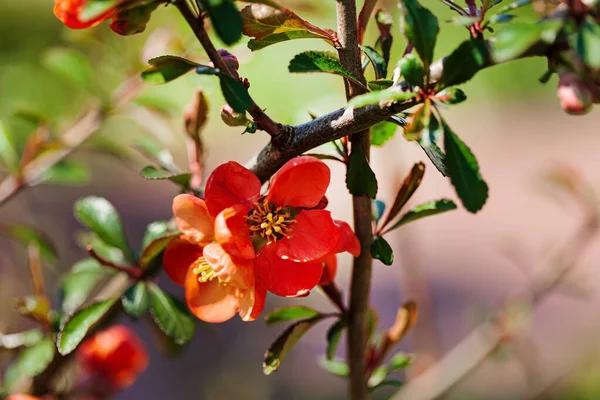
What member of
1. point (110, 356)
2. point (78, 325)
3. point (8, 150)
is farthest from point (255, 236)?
point (8, 150)

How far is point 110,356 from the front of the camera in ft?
3.28

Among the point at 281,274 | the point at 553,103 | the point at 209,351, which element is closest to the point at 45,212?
the point at 209,351

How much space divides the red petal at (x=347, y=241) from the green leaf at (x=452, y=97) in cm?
14

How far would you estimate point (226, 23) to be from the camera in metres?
0.46

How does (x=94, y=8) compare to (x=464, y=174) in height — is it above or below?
above

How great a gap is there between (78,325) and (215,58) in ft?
1.07

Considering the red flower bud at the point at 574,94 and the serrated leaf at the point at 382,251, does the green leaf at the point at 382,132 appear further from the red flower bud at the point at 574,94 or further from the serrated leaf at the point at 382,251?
the red flower bud at the point at 574,94

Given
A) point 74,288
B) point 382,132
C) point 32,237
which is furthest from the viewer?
point 32,237

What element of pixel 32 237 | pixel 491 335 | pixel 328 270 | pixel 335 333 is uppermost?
pixel 328 270

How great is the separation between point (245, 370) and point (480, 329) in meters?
1.16

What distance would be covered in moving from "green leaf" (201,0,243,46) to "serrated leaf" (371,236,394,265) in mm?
241

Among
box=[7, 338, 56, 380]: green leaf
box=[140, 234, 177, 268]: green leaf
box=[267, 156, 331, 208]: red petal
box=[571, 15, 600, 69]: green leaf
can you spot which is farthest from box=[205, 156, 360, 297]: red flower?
box=[7, 338, 56, 380]: green leaf

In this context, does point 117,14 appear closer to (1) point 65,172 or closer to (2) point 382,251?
(2) point 382,251

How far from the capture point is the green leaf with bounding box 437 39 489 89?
49cm
